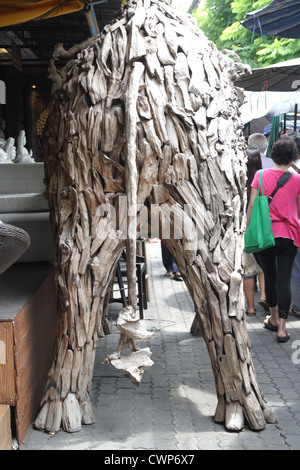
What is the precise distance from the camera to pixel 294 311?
19.6ft

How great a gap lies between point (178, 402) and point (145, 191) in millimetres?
1452

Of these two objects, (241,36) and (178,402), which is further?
(241,36)

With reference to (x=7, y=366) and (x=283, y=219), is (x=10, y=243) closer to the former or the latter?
(x=7, y=366)

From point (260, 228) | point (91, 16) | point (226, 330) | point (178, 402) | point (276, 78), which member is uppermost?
point (91, 16)

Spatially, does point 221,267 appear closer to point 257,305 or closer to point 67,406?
point 67,406

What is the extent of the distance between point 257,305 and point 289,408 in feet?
10.1

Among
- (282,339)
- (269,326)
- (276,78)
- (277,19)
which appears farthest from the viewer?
(276,78)

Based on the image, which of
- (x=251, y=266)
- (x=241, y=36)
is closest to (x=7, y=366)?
(x=251, y=266)

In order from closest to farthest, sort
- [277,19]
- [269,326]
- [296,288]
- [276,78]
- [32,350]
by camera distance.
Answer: [32,350] < [269,326] < [296,288] < [277,19] < [276,78]

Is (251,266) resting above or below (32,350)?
below

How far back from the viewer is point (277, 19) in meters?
7.27

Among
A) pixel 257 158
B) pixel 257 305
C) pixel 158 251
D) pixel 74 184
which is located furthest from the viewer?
pixel 158 251

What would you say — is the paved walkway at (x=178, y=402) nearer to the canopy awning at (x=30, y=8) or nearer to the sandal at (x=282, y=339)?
the sandal at (x=282, y=339)
